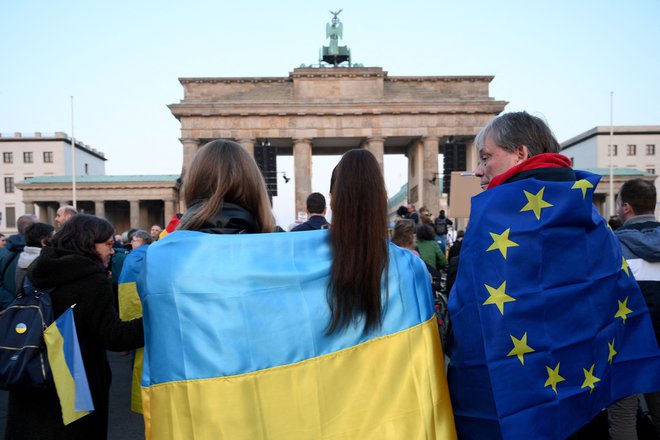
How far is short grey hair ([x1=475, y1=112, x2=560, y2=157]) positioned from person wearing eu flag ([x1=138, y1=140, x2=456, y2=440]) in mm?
728

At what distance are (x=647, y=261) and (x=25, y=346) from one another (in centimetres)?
383

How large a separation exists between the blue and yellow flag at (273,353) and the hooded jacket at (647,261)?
2115 mm

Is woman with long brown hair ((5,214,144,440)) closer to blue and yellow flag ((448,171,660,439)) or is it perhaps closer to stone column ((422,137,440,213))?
blue and yellow flag ((448,171,660,439))

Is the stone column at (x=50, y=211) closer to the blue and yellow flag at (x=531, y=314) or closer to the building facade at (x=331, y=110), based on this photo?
the building facade at (x=331, y=110)

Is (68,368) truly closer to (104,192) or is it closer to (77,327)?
(77,327)

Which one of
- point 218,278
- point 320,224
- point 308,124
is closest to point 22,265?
point 320,224

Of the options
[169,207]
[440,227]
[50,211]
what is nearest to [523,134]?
[440,227]

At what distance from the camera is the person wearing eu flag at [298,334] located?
1.97m

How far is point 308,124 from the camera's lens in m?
41.2

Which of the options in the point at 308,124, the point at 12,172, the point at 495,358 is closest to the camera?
the point at 495,358

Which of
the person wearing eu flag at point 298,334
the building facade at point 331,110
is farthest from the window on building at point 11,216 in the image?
the person wearing eu flag at point 298,334

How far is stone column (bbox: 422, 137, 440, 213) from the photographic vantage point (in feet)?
130

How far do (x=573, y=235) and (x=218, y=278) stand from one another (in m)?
1.49

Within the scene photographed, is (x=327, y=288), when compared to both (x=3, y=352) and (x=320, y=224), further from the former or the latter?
(x=320, y=224)
